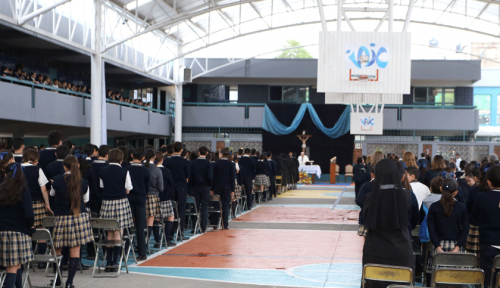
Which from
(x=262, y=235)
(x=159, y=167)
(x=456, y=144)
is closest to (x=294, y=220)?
(x=262, y=235)

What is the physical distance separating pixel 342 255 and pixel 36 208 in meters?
5.06

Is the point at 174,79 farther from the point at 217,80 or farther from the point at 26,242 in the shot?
the point at 26,242

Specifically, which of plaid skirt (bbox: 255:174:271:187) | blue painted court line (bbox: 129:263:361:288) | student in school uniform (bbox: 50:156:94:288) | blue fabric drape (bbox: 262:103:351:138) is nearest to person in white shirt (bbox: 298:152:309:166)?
blue fabric drape (bbox: 262:103:351:138)

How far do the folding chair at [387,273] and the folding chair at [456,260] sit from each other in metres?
1.17

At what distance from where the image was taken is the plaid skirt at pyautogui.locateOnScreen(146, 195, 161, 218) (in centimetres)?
975

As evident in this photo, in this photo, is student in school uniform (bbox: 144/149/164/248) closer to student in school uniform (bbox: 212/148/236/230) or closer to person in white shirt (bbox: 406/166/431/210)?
student in school uniform (bbox: 212/148/236/230)

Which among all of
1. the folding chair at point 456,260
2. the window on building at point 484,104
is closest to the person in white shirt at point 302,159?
the window on building at point 484,104

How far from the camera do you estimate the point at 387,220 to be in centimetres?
505

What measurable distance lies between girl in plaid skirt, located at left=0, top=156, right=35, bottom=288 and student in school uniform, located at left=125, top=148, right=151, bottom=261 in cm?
284

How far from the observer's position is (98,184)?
9211mm

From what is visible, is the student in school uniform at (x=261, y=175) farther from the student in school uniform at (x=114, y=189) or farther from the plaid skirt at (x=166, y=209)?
the student in school uniform at (x=114, y=189)

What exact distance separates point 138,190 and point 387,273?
4.87 meters

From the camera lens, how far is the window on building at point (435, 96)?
3491 cm

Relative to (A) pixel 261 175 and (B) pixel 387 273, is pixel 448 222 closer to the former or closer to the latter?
(B) pixel 387 273
